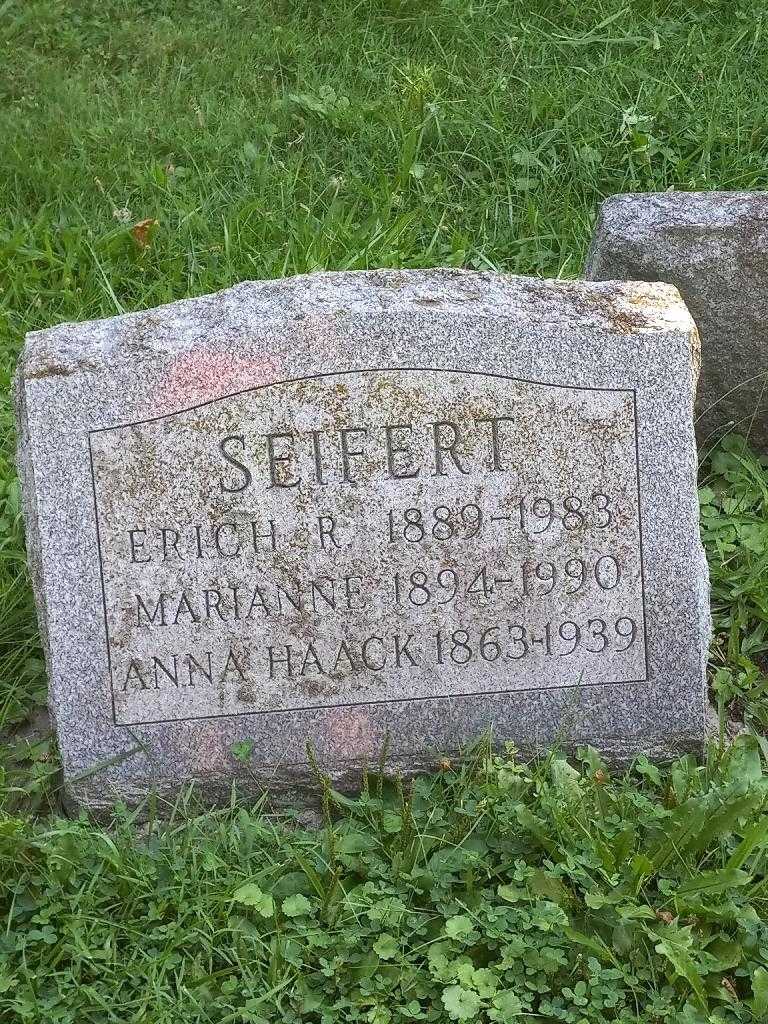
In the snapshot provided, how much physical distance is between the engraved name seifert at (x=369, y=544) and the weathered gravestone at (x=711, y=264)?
1026mm

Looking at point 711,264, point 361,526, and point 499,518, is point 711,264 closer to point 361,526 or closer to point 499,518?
point 499,518

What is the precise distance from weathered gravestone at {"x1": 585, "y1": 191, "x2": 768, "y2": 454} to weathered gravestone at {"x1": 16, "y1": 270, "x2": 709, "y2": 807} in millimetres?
807

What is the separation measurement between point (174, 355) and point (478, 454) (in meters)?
0.66

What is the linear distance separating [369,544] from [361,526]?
43mm

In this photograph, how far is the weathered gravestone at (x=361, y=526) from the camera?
8.61 feet

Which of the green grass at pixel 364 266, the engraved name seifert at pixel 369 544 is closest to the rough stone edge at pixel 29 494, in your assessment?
the engraved name seifert at pixel 369 544

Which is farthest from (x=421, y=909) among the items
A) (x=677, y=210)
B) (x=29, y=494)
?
(x=677, y=210)

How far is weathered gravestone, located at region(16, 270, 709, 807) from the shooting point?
8.61ft

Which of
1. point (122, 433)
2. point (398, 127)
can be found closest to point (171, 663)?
point (122, 433)

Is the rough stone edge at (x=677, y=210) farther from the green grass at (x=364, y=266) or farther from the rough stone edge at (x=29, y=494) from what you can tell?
the rough stone edge at (x=29, y=494)

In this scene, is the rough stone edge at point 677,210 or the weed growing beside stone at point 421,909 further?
the rough stone edge at point 677,210

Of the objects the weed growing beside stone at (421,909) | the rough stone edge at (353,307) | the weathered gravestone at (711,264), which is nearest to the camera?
the weed growing beside stone at (421,909)

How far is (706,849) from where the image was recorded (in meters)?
2.54

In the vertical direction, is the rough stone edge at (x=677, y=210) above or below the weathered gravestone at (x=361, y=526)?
above
